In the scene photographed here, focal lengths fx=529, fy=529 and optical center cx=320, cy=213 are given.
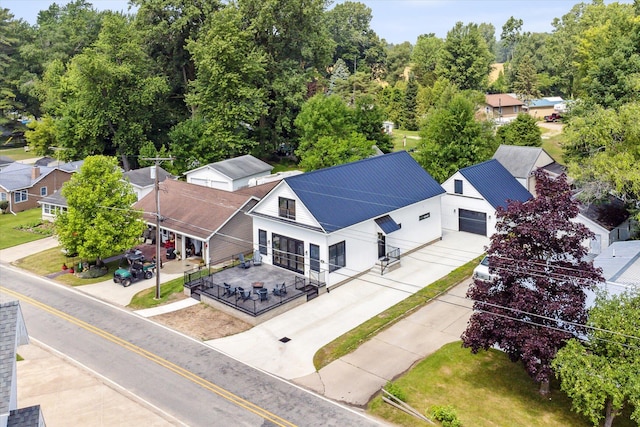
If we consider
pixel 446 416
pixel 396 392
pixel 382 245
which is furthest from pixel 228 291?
pixel 446 416

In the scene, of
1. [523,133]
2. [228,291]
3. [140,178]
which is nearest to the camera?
[228,291]

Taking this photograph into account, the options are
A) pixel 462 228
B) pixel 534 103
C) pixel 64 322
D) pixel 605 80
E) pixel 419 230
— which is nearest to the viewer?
pixel 64 322

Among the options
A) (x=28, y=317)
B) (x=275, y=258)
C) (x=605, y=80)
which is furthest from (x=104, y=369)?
(x=605, y=80)

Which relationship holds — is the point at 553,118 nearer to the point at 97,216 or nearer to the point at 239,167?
the point at 239,167

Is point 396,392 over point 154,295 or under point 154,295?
under

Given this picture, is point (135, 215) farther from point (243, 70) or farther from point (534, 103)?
point (534, 103)

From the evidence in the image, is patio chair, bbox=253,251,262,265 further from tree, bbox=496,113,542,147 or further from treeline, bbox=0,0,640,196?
tree, bbox=496,113,542,147

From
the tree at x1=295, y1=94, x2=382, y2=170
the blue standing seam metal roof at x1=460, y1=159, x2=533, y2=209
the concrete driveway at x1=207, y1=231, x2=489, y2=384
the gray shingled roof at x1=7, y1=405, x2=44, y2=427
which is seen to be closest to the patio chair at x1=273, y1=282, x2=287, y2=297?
the concrete driveway at x1=207, y1=231, x2=489, y2=384

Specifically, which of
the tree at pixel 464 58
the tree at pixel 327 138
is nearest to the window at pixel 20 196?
the tree at pixel 327 138
